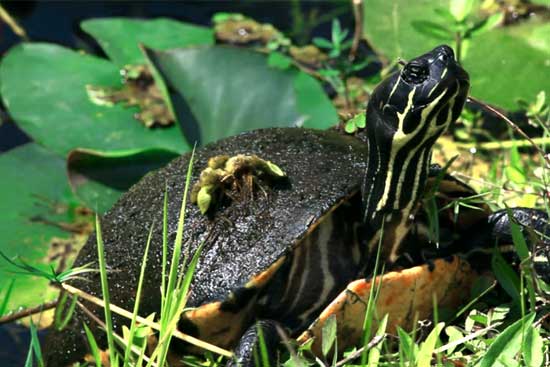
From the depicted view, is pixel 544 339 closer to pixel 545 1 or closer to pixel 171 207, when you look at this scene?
pixel 171 207

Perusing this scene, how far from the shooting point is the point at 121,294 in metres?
2.43

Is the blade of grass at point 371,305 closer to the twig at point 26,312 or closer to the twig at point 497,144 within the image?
the twig at point 26,312

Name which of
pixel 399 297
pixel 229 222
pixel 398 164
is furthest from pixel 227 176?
pixel 399 297

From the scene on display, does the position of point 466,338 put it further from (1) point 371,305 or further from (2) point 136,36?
(2) point 136,36

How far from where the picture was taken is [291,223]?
2293 millimetres

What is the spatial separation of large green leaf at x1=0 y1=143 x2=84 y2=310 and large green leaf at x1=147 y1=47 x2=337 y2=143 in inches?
21.5

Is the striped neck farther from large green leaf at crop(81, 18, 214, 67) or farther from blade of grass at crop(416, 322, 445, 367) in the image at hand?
large green leaf at crop(81, 18, 214, 67)

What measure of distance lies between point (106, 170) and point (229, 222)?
3.26 ft

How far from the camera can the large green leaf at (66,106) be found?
11.3 feet

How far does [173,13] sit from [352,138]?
234 cm

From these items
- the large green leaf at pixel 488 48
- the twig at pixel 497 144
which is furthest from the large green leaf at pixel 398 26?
the twig at pixel 497 144

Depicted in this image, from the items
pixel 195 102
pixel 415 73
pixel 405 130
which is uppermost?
pixel 415 73

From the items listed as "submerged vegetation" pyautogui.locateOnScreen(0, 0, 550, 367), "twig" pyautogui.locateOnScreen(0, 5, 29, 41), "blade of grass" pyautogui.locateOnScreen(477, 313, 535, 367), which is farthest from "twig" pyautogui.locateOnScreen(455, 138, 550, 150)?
"twig" pyautogui.locateOnScreen(0, 5, 29, 41)

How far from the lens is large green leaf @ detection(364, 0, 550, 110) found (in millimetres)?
3512
